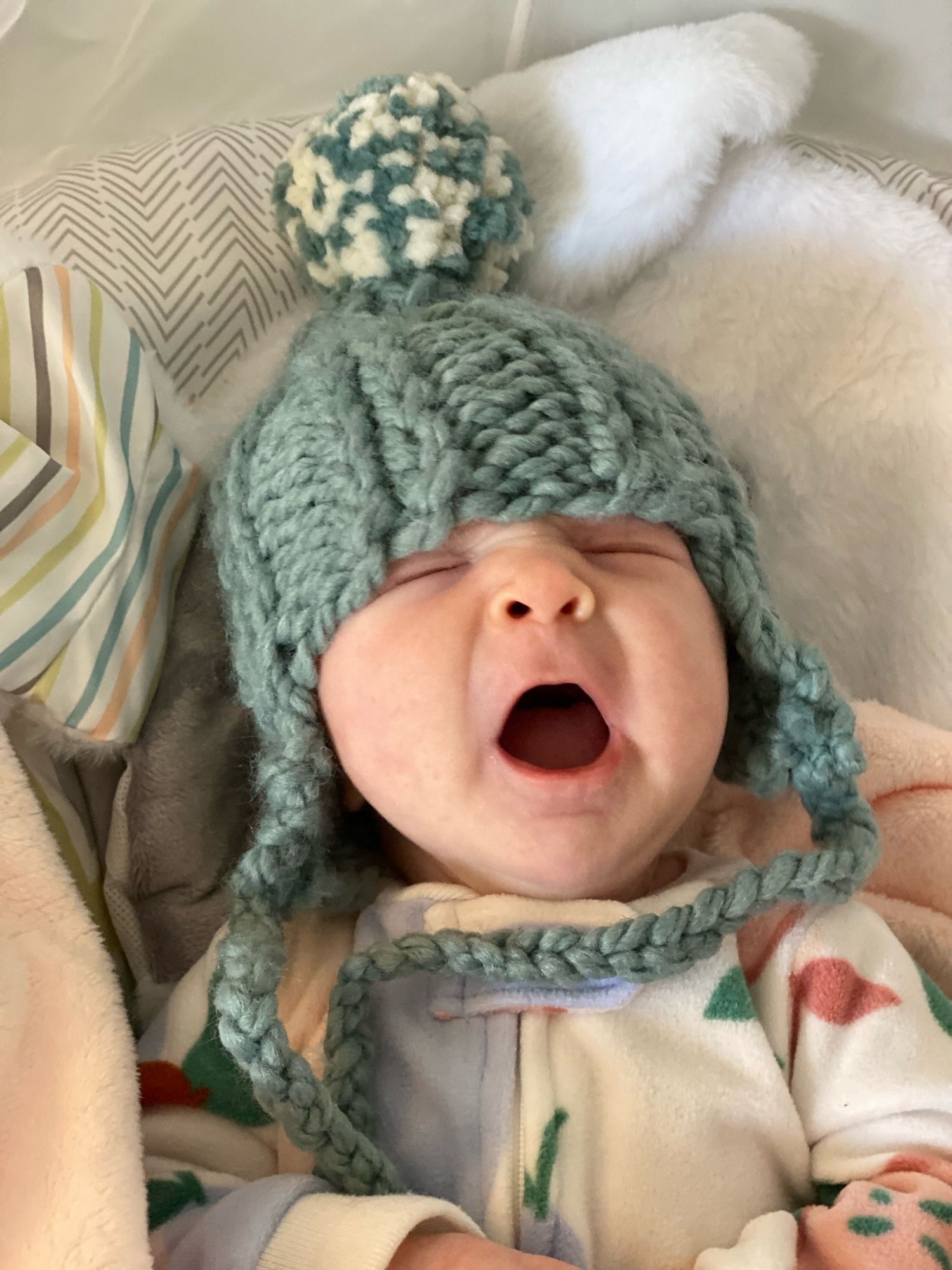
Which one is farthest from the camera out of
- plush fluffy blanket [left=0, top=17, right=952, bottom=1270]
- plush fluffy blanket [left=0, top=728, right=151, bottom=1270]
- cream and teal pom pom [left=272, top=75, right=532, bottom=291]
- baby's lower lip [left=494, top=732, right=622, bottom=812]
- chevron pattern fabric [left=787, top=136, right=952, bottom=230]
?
chevron pattern fabric [left=787, top=136, right=952, bottom=230]

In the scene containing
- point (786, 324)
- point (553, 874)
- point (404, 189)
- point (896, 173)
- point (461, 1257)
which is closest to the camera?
point (461, 1257)

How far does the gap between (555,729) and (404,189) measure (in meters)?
0.46

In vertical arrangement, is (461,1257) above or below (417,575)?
below

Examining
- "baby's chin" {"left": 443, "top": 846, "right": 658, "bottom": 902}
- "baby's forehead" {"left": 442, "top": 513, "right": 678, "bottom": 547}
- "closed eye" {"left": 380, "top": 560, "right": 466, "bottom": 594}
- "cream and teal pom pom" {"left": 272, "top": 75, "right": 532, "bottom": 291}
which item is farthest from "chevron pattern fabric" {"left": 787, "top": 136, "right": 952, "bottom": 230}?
"baby's chin" {"left": 443, "top": 846, "right": 658, "bottom": 902}

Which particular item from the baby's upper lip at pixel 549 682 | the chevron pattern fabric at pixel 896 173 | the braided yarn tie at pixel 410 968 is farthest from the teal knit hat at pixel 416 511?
the chevron pattern fabric at pixel 896 173

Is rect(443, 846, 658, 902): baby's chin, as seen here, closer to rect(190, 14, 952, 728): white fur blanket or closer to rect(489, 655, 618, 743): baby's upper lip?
rect(489, 655, 618, 743): baby's upper lip

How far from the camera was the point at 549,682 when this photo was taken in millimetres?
726

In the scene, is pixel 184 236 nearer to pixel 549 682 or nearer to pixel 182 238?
pixel 182 238

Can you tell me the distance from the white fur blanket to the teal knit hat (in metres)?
0.15

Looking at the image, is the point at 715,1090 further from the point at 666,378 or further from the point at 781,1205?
the point at 666,378

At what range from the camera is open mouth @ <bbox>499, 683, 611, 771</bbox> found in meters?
0.81

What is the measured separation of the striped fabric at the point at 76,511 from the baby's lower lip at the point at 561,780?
33 cm

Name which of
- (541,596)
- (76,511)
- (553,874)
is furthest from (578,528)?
(76,511)

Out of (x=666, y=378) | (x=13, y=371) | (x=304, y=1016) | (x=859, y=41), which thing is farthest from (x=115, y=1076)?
(x=859, y=41)
